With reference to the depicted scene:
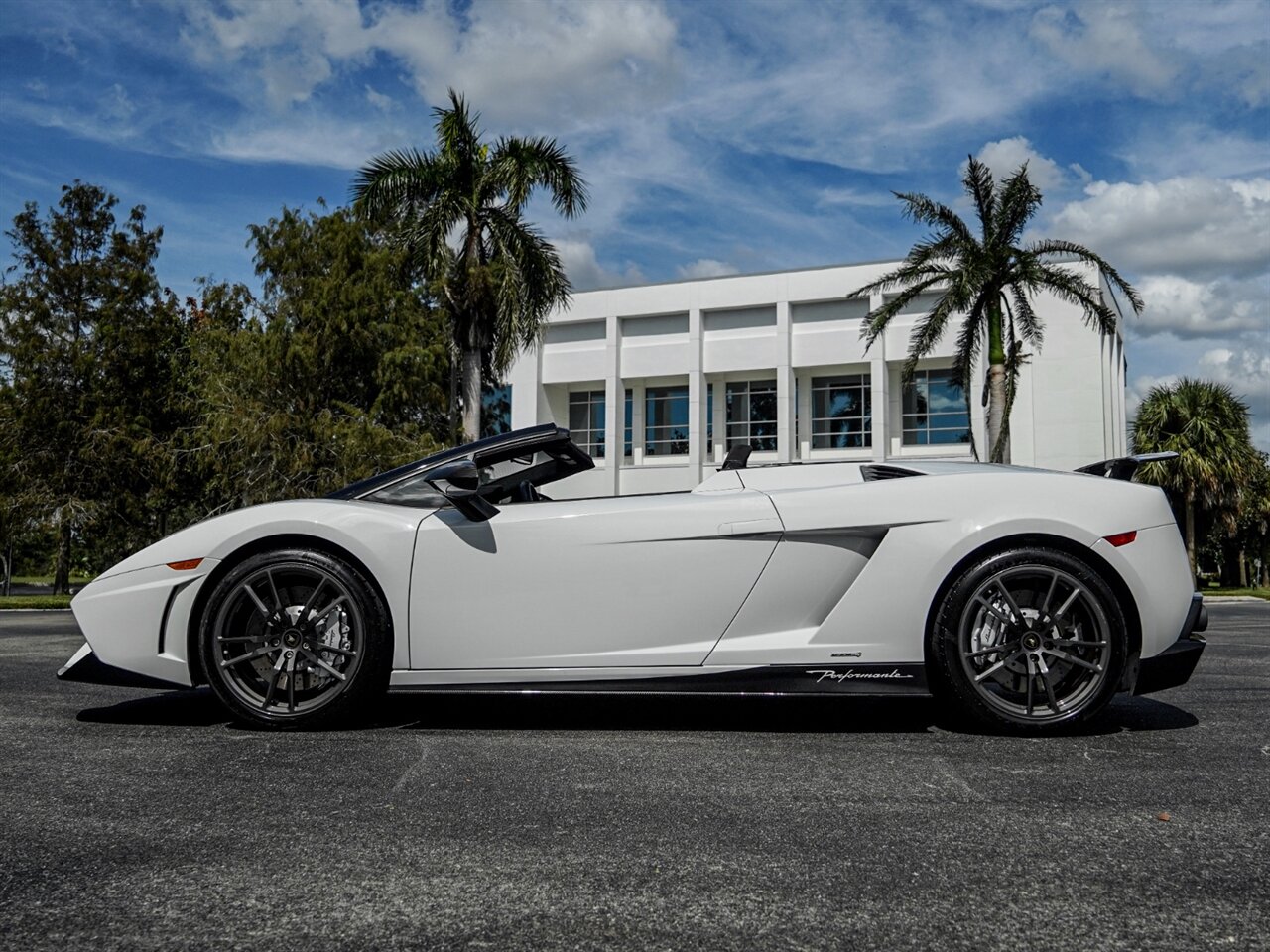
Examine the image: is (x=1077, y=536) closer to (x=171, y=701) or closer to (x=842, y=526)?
(x=842, y=526)

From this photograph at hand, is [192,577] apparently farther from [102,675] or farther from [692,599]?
[692,599]

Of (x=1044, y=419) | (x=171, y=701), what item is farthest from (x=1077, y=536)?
(x=1044, y=419)

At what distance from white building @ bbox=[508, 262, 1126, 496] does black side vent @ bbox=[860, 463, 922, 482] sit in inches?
1206

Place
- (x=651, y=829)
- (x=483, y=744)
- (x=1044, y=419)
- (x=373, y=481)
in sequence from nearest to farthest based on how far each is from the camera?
(x=651, y=829) < (x=483, y=744) < (x=373, y=481) < (x=1044, y=419)

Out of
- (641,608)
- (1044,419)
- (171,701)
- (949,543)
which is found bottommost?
(171,701)

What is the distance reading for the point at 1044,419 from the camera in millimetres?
34812

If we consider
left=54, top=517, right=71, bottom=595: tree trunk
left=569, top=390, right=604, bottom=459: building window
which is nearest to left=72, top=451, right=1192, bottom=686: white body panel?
left=54, top=517, right=71, bottom=595: tree trunk

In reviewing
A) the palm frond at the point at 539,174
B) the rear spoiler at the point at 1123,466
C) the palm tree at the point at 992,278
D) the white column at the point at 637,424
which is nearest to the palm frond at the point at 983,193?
the palm tree at the point at 992,278

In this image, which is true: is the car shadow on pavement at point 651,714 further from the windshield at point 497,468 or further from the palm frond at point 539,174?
the palm frond at point 539,174

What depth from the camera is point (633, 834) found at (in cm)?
263

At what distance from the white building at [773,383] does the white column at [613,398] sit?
0.20ft

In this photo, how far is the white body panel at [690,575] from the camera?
396 centimetres

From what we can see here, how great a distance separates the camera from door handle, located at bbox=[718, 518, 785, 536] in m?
4.02

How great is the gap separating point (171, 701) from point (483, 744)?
196 centimetres
